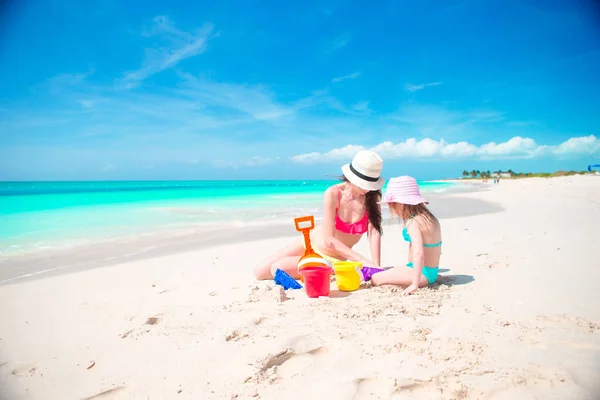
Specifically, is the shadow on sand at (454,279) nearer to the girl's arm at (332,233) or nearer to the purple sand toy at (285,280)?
the girl's arm at (332,233)

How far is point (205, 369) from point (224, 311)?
946 mm

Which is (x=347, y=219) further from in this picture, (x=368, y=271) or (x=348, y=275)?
(x=348, y=275)

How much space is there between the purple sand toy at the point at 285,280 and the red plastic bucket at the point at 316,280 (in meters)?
0.40

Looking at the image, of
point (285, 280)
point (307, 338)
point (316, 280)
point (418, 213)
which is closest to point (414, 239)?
point (418, 213)

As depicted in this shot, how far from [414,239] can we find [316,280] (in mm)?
1071

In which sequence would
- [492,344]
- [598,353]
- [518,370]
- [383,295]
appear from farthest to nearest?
[383,295] < [492,344] < [598,353] < [518,370]

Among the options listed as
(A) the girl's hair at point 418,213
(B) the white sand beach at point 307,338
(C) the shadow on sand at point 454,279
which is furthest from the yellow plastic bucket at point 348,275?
(C) the shadow on sand at point 454,279

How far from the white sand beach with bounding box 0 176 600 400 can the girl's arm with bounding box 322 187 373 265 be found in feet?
1.34

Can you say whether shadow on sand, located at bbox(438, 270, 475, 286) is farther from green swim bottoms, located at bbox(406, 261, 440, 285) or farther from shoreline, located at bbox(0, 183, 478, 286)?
shoreline, located at bbox(0, 183, 478, 286)

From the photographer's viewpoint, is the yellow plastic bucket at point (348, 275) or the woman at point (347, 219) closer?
the yellow plastic bucket at point (348, 275)

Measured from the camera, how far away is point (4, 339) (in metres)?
2.77

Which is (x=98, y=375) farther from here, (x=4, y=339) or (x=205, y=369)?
(x=4, y=339)

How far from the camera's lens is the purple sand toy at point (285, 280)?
3828mm

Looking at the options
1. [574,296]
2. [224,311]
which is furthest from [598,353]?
[224,311]
